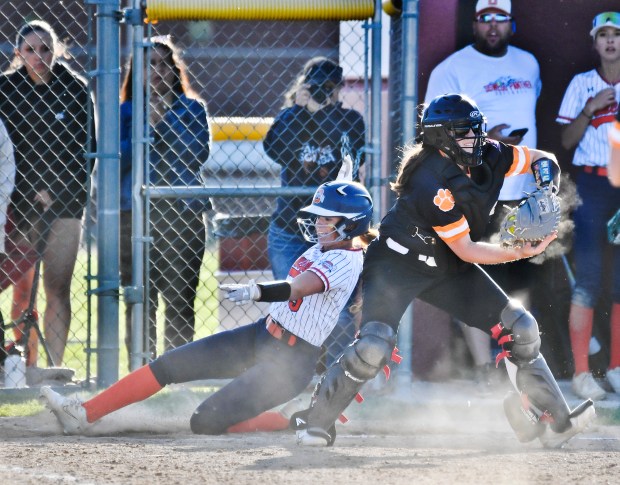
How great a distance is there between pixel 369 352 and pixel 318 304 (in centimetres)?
51

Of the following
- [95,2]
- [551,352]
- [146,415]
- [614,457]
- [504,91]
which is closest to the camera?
[614,457]

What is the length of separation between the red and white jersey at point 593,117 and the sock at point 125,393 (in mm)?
2966

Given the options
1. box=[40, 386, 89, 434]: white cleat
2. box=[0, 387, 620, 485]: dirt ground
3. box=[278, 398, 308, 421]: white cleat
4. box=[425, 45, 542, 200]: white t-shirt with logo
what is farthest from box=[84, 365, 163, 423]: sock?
box=[425, 45, 542, 200]: white t-shirt with logo

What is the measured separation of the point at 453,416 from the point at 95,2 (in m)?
3.00

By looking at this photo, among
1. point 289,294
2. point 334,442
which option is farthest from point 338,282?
point 334,442

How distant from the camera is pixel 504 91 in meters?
6.70

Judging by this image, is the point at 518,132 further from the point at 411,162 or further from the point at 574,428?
the point at 574,428

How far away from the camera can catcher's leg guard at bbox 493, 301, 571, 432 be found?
16.9 feet

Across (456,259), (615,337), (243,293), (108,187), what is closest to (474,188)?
(456,259)

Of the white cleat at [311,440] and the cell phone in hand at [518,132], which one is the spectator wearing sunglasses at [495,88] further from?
the white cleat at [311,440]

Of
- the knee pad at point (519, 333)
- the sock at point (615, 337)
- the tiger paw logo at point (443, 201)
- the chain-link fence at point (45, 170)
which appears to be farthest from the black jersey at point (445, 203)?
the chain-link fence at point (45, 170)

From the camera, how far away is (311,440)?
512 cm

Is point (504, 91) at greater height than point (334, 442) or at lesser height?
greater

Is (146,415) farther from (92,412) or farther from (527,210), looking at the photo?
(527,210)
